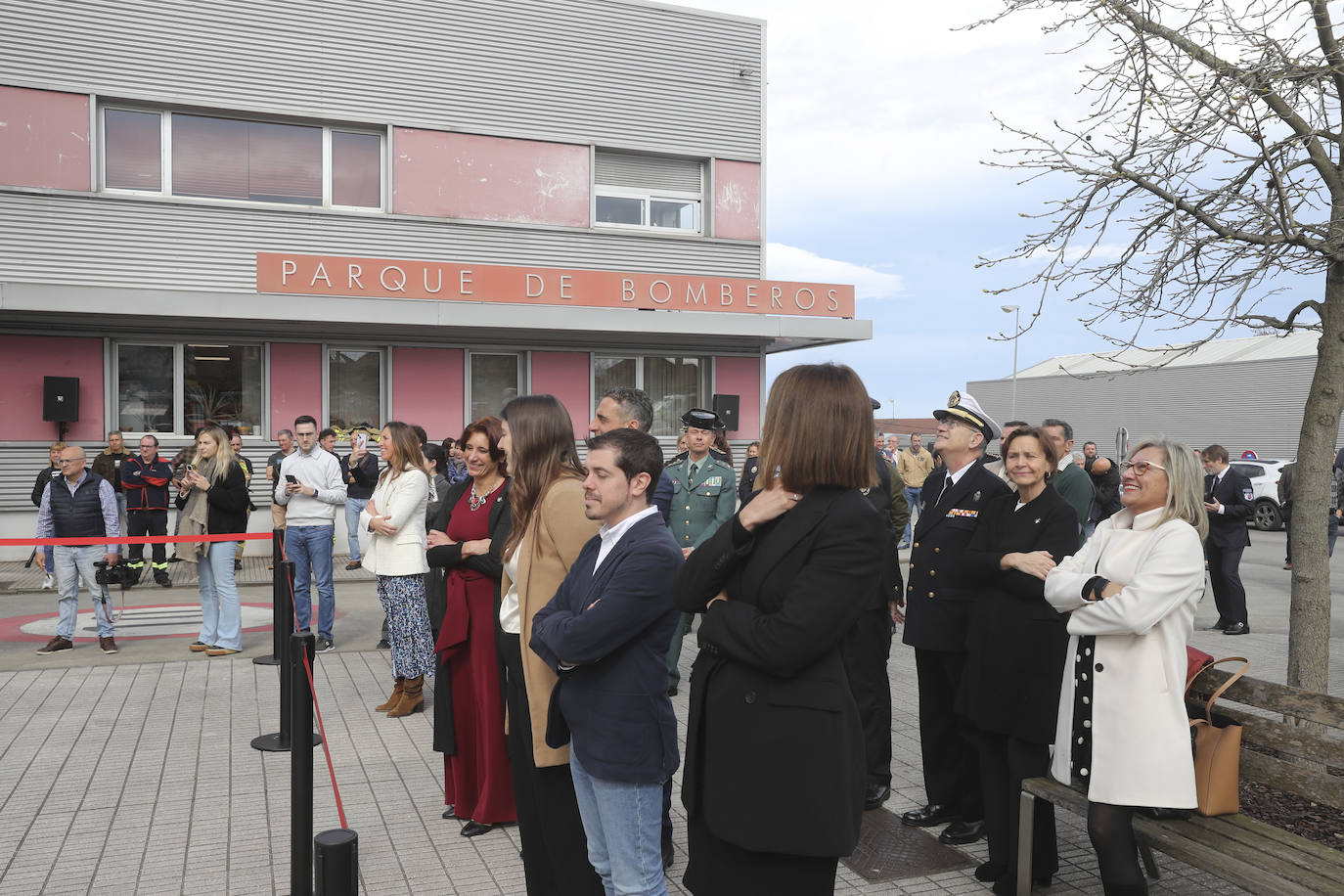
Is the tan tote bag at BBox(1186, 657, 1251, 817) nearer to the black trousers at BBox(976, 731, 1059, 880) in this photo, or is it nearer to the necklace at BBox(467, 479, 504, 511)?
the black trousers at BBox(976, 731, 1059, 880)

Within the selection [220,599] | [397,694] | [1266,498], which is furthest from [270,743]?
[1266,498]

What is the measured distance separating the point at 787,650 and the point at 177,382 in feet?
49.8

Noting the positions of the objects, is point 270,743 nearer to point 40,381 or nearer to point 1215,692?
point 1215,692

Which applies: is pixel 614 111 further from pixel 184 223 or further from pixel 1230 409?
pixel 1230 409

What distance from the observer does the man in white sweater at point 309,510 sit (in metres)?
8.80

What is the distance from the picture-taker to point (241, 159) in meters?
15.7

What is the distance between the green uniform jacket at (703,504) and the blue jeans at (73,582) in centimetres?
520

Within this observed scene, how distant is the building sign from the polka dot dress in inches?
515

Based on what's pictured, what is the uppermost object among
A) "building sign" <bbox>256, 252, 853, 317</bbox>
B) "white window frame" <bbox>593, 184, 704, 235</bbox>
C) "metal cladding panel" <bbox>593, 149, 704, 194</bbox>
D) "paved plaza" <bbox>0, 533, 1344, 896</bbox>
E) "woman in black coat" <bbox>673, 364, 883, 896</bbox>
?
"metal cladding panel" <bbox>593, 149, 704, 194</bbox>

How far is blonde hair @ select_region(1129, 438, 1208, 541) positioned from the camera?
3.66 metres

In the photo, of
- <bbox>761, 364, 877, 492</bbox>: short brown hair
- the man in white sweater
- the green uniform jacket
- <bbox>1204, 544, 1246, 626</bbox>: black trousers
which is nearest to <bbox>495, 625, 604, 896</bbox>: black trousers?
<bbox>761, 364, 877, 492</bbox>: short brown hair

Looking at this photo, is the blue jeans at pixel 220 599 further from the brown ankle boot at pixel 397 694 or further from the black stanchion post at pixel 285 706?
the black stanchion post at pixel 285 706

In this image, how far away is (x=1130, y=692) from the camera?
3535mm

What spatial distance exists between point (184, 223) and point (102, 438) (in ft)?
11.2
